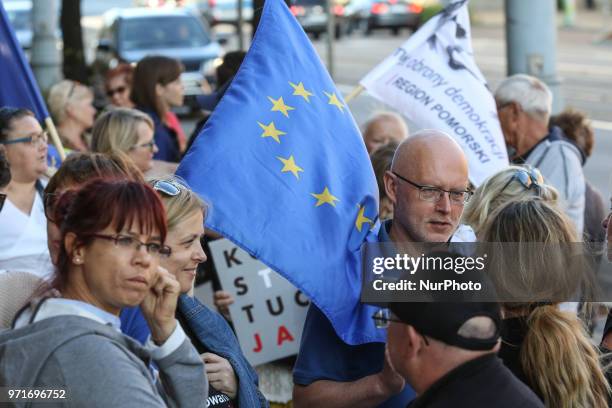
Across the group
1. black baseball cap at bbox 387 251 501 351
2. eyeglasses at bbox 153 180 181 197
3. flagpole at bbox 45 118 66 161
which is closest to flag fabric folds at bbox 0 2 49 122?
flagpole at bbox 45 118 66 161

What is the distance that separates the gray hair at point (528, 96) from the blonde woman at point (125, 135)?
2253 mm

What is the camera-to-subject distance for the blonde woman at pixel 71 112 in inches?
355

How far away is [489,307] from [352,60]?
28.9 meters

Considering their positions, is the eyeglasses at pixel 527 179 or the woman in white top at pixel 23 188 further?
the woman in white top at pixel 23 188

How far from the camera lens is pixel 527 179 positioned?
17.0ft

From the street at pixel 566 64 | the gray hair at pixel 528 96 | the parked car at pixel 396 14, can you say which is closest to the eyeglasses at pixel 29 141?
the gray hair at pixel 528 96

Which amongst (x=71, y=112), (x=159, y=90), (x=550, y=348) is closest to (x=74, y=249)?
(x=550, y=348)

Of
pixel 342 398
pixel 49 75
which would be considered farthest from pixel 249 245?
pixel 49 75

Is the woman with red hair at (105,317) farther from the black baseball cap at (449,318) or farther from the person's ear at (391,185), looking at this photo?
the person's ear at (391,185)

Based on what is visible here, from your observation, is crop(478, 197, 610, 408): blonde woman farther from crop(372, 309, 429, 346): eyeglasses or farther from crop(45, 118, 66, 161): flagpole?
crop(45, 118, 66, 161): flagpole

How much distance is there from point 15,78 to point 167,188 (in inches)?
130

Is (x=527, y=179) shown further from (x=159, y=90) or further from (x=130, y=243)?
(x=159, y=90)

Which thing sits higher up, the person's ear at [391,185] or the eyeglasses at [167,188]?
the eyeglasses at [167,188]

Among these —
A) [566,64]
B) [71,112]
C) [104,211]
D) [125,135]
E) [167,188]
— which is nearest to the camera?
[104,211]
